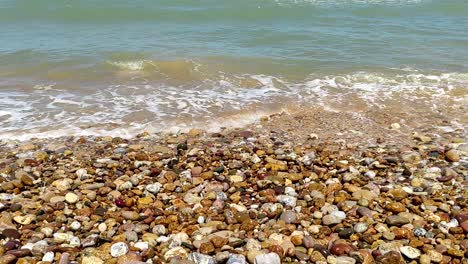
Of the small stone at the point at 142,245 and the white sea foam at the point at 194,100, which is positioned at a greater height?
the white sea foam at the point at 194,100

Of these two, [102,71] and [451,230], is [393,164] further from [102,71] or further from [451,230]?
[102,71]

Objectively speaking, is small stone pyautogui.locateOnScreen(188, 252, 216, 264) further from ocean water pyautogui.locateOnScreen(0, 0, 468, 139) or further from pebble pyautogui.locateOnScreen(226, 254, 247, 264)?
ocean water pyautogui.locateOnScreen(0, 0, 468, 139)

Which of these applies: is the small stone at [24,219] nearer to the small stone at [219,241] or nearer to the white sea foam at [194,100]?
the small stone at [219,241]

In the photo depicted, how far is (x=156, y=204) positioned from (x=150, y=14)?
1960 centimetres

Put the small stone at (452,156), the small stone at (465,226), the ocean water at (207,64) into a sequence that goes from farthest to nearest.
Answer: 1. the ocean water at (207,64)
2. the small stone at (452,156)
3. the small stone at (465,226)

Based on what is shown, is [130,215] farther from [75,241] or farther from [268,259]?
[268,259]

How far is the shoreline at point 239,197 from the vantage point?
473cm

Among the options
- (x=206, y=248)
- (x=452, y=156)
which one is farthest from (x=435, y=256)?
(x=452, y=156)

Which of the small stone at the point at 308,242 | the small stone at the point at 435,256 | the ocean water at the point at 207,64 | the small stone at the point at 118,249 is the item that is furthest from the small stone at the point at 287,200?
the ocean water at the point at 207,64

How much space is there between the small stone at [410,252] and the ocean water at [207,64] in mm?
5488

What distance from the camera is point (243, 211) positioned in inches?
220

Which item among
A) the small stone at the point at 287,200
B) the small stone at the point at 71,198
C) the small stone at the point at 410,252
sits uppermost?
the small stone at the point at 71,198

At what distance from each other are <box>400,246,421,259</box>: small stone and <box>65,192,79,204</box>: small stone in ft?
14.1

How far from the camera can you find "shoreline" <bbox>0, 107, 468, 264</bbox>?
15.5 ft
